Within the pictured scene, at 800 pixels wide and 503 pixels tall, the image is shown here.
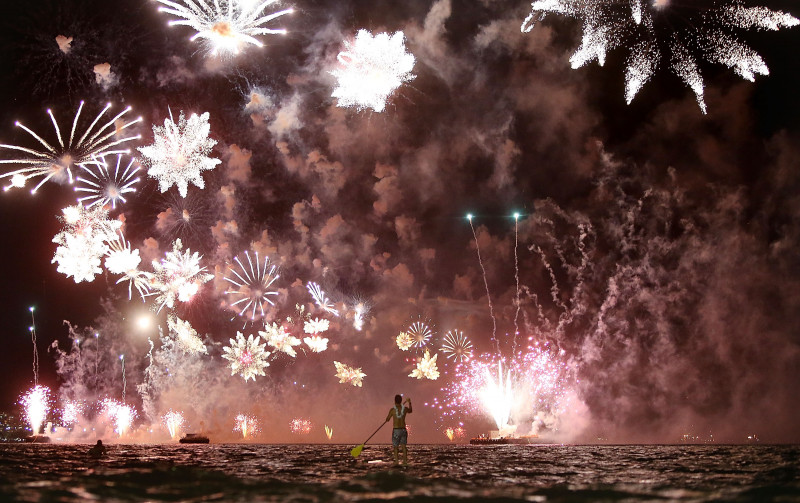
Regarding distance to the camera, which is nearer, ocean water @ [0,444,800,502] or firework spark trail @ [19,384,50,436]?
ocean water @ [0,444,800,502]

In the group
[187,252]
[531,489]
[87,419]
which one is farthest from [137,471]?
[87,419]

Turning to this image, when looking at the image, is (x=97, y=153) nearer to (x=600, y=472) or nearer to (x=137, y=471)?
(x=137, y=471)

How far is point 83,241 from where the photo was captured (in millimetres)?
29750

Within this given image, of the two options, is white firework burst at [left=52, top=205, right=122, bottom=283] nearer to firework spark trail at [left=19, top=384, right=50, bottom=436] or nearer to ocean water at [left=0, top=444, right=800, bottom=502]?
ocean water at [left=0, top=444, right=800, bottom=502]

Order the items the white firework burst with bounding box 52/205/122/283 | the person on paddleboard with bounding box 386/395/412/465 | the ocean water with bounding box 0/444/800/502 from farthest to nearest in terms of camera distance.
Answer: the white firework burst with bounding box 52/205/122/283 → the person on paddleboard with bounding box 386/395/412/465 → the ocean water with bounding box 0/444/800/502

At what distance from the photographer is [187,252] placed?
34938mm

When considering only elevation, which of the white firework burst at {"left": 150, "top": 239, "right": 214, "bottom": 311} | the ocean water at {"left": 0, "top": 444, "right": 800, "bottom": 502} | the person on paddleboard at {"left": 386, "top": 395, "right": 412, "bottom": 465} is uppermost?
the white firework burst at {"left": 150, "top": 239, "right": 214, "bottom": 311}

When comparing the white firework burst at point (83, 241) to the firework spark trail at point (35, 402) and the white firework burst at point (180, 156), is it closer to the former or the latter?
the white firework burst at point (180, 156)

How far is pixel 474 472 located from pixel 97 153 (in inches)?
827

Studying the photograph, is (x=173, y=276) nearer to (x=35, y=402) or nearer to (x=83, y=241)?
(x=83, y=241)

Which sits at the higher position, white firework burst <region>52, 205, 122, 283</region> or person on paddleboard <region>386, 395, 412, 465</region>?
white firework burst <region>52, 205, 122, 283</region>

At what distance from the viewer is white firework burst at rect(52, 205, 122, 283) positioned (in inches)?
A: 1147

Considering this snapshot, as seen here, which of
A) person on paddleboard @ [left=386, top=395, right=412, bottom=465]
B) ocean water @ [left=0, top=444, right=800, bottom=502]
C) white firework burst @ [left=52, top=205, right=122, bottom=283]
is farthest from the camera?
white firework burst @ [left=52, top=205, right=122, bottom=283]

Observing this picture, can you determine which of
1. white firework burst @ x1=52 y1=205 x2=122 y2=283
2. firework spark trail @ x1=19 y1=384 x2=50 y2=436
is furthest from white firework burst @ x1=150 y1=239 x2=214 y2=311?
firework spark trail @ x1=19 y1=384 x2=50 y2=436
